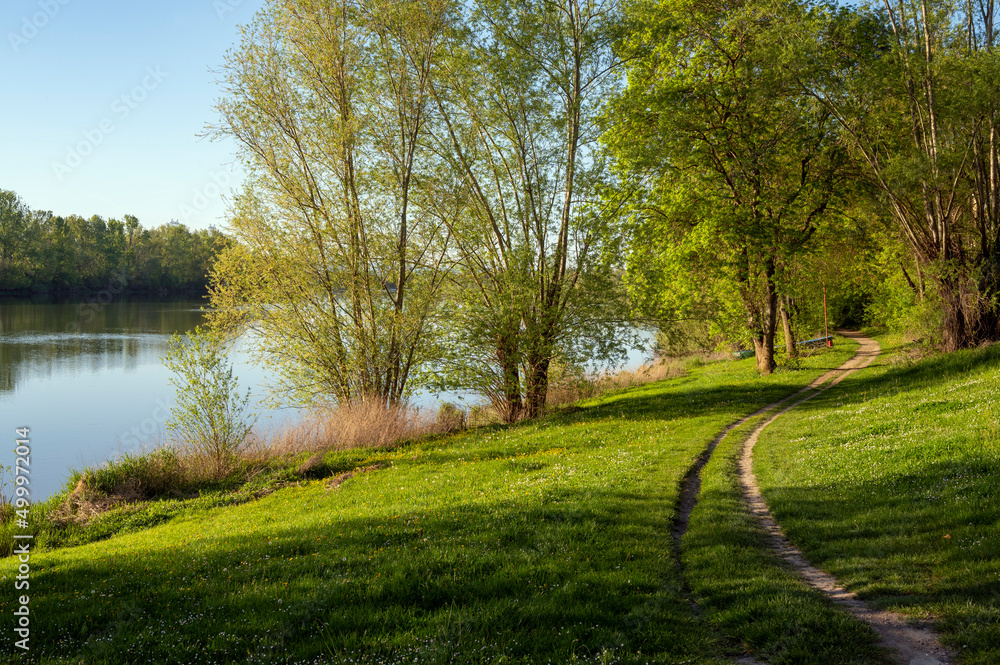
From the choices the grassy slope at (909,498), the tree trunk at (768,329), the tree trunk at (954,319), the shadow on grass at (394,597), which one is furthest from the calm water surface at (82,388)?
the tree trunk at (954,319)

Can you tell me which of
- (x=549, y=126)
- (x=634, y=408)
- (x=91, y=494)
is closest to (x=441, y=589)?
(x=91, y=494)

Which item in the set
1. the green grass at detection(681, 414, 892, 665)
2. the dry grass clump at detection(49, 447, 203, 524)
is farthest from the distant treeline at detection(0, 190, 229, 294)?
the green grass at detection(681, 414, 892, 665)

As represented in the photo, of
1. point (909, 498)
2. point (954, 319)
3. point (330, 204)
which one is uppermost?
point (330, 204)

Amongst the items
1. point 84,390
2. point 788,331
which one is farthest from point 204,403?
point 788,331

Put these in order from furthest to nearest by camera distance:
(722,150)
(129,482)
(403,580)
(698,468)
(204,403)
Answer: (722,150) < (204,403) < (129,482) < (698,468) < (403,580)

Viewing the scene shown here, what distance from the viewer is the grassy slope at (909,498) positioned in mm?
6402

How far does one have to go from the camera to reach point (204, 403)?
Result: 57.3ft

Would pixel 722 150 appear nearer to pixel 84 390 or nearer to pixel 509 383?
pixel 509 383

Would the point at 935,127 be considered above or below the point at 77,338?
above

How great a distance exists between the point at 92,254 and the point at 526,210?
84.5 m

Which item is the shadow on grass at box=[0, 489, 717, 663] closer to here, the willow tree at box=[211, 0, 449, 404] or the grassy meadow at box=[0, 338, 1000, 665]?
the grassy meadow at box=[0, 338, 1000, 665]

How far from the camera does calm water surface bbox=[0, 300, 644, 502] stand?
22.6m

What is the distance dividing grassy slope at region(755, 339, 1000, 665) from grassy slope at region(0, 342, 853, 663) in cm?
210

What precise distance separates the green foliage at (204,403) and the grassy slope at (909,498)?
47.6ft
